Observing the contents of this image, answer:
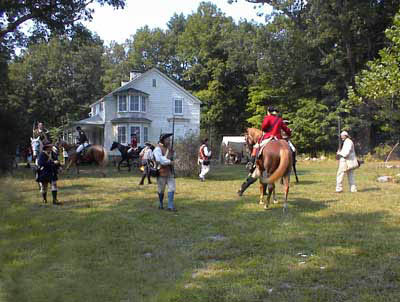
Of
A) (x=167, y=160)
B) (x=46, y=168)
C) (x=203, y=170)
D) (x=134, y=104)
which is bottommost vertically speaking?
(x=203, y=170)

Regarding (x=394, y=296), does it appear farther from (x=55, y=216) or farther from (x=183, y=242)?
(x=55, y=216)

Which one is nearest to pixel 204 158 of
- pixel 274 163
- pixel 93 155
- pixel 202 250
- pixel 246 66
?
pixel 93 155

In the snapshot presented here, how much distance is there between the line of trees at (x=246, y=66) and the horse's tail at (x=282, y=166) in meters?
8.90

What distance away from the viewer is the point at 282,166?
405 inches

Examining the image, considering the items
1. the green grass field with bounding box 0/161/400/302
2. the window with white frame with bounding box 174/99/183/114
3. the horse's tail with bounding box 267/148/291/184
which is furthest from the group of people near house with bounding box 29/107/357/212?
the window with white frame with bounding box 174/99/183/114

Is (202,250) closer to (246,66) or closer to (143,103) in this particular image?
(143,103)

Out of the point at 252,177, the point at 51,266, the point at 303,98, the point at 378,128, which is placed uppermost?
the point at 303,98

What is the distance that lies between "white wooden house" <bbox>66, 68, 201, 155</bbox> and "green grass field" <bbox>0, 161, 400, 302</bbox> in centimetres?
2557

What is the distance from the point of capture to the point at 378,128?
39.8 m

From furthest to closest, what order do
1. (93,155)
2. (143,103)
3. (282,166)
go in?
(143,103)
(93,155)
(282,166)

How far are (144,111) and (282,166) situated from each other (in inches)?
1193

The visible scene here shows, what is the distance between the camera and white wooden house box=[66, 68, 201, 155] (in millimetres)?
38594

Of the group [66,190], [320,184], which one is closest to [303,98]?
[320,184]

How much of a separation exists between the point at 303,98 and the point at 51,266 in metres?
38.5
